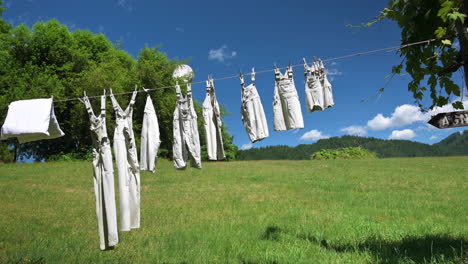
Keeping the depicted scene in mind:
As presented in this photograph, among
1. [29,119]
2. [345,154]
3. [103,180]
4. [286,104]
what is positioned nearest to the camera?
[103,180]

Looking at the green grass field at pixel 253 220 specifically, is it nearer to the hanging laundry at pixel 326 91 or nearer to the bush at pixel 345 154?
the hanging laundry at pixel 326 91

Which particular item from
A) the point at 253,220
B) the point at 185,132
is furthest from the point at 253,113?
the point at 253,220

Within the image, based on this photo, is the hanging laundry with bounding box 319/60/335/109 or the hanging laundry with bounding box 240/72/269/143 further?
the hanging laundry with bounding box 240/72/269/143

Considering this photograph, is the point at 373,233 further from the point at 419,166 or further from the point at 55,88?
the point at 55,88

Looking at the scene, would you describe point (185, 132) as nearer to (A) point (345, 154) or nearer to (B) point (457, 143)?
(A) point (345, 154)

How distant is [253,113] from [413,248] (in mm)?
3870

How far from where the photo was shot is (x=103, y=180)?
5082 mm

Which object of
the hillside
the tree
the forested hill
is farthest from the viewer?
the hillside

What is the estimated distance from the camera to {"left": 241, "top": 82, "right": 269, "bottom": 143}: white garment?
5625 mm

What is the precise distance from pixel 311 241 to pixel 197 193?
746 cm

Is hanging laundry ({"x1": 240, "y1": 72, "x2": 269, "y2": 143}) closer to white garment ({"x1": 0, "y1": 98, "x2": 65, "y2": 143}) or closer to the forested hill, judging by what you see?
white garment ({"x1": 0, "y1": 98, "x2": 65, "y2": 143})

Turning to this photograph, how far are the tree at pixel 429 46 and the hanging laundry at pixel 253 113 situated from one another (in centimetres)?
210

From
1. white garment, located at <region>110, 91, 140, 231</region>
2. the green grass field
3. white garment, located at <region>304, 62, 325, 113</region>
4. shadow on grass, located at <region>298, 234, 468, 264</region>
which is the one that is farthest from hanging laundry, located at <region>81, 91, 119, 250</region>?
shadow on grass, located at <region>298, 234, 468, 264</region>

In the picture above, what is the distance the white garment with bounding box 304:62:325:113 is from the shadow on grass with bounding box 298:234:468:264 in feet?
8.68
